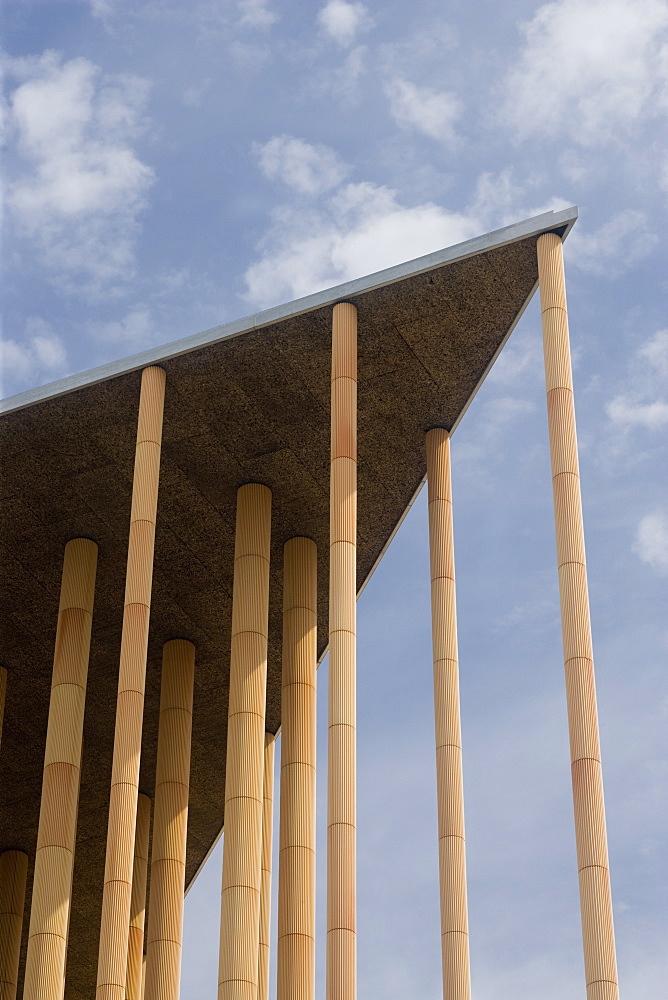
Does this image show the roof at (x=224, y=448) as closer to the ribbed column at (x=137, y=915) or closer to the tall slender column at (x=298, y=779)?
the tall slender column at (x=298, y=779)

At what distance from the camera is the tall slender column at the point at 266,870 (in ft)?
87.0

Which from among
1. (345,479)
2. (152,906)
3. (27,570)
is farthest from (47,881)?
(345,479)

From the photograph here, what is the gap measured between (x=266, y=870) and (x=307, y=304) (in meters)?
11.7

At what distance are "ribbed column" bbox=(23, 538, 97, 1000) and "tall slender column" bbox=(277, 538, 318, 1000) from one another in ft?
11.1

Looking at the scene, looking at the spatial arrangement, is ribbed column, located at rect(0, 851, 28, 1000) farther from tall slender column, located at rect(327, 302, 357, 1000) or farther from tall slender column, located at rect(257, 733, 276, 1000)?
tall slender column, located at rect(327, 302, 357, 1000)

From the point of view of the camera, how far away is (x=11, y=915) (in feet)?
105

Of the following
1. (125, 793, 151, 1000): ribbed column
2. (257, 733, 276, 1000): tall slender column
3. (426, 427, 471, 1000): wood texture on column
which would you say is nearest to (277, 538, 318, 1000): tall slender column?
(257, 733, 276, 1000): tall slender column

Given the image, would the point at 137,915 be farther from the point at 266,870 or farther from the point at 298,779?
the point at 298,779

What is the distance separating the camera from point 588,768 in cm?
1681

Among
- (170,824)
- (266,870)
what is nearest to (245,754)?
(170,824)

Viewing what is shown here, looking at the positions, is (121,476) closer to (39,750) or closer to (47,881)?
(47,881)

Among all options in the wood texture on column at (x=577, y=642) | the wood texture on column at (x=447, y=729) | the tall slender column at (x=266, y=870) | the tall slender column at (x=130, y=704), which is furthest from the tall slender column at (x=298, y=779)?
the wood texture on column at (x=577, y=642)

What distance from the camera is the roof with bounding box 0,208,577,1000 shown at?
21.9 meters

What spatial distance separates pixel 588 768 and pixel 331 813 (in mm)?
3342
